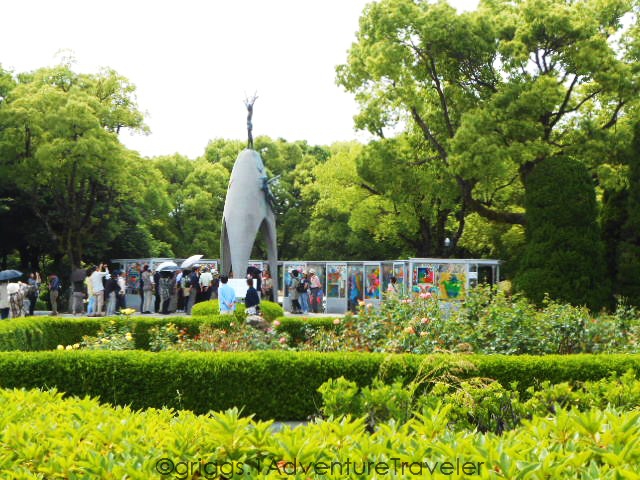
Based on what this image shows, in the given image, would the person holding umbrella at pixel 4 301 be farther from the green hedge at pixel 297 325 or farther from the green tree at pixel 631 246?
the green tree at pixel 631 246

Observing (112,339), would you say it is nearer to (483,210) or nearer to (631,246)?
(631,246)

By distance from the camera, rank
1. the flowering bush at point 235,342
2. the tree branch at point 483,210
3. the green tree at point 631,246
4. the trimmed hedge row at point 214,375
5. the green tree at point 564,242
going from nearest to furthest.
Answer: the trimmed hedge row at point 214,375 < the flowering bush at point 235,342 < the green tree at point 631,246 < the green tree at point 564,242 < the tree branch at point 483,210

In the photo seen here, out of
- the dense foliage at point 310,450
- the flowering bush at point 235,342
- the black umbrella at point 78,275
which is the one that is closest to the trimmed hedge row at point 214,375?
the flowering bush at point 235,342

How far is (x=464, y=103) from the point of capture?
77.8ft

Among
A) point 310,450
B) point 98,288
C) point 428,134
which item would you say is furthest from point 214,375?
point 428,134

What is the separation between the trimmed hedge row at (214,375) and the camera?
771 centimetres

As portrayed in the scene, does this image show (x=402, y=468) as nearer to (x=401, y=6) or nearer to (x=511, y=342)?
(x=511, y=342)

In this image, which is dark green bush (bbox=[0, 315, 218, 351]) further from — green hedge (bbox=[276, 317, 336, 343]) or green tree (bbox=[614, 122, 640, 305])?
green tree (bbox=[614, 122, 640, 305])

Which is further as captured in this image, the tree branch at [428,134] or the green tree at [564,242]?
the tree branch at [428,134]

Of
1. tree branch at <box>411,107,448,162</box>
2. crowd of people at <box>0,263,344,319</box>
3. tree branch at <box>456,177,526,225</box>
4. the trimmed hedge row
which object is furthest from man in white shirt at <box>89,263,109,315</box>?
the trimmed hedge row

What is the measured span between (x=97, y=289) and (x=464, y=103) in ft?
44.2

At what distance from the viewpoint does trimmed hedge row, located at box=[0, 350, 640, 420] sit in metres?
7.71

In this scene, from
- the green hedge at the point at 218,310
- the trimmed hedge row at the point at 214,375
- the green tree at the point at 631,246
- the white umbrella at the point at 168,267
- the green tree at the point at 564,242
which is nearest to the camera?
the trimmed hedge row at the point at 214,375

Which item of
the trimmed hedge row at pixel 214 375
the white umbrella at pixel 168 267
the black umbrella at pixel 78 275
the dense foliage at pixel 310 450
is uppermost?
the white umbrella at pixel 168 267
